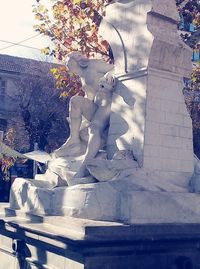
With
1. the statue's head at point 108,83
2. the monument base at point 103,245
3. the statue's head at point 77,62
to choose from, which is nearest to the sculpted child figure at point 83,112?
the statue's head at point 108,83

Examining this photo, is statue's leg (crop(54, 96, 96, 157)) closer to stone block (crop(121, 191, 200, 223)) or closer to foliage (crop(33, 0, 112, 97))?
stone block (crop(121, 191, 200, 223))

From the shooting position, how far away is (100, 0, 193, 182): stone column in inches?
283

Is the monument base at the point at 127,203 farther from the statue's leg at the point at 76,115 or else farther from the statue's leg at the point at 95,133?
the statue's leg at the point at 76,115

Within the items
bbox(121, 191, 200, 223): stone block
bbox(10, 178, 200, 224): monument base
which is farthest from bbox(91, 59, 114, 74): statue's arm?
bbox(121, 191, 200, 223): stone block

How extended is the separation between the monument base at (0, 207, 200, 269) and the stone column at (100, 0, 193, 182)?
1.19 m

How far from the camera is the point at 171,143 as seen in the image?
7367 millimetres

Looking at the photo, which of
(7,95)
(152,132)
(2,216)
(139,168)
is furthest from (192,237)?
(7,95)

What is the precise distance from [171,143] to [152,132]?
→ 0.41m

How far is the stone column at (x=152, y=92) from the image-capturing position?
23.6 ft

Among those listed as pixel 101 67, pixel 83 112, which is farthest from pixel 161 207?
pixel 101 67

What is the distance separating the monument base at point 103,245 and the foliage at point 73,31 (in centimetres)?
711

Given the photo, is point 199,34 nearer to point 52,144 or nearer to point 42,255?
point 42,255

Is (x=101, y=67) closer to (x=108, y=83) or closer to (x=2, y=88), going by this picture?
(x=108, y=83)

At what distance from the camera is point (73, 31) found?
45.0 ft
